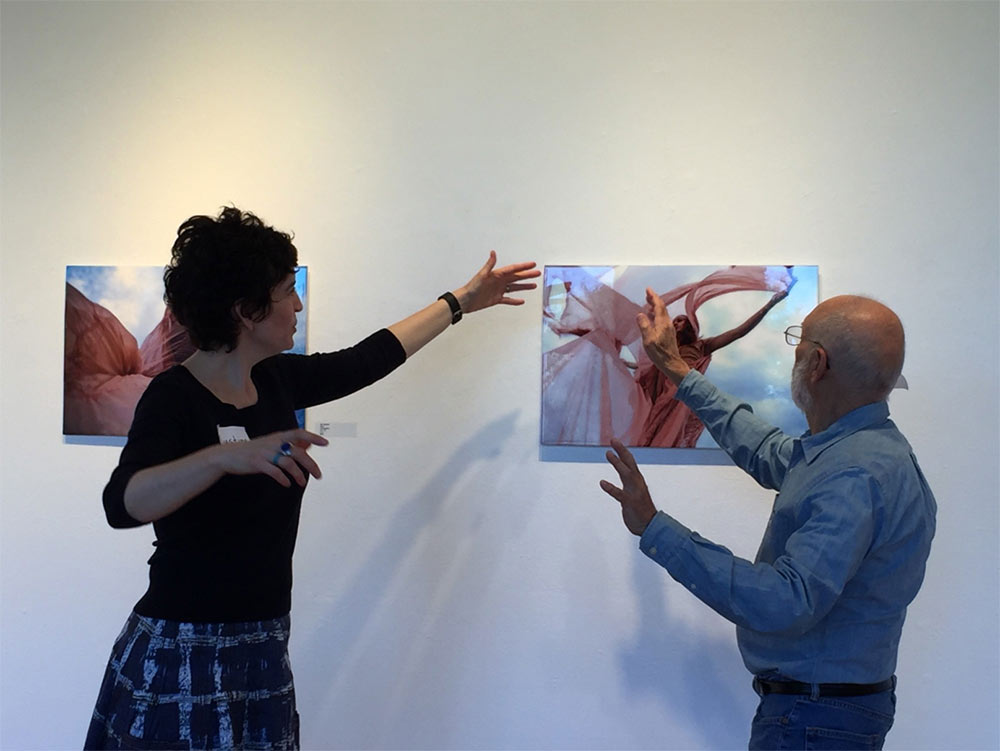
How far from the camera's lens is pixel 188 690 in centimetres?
149

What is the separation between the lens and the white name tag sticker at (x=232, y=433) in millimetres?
1546

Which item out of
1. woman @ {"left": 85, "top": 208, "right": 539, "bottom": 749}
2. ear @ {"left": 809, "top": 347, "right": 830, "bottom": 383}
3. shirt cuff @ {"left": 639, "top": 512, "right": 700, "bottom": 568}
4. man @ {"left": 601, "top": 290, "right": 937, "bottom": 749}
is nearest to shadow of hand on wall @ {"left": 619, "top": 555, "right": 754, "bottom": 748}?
man @ {"left": 601, "top": 290, "right": 937, "bottom": 749}

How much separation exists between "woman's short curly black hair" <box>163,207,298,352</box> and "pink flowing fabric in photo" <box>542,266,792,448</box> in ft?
3.04

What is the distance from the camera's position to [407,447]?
2.32 m

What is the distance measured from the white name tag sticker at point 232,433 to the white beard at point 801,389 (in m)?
1.22

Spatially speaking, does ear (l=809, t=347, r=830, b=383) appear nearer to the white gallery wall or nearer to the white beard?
the white beard

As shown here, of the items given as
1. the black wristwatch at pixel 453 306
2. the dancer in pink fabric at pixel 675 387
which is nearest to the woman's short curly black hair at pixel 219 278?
the black wristwatch at pixel 453 306

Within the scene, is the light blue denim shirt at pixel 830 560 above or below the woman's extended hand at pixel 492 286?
below

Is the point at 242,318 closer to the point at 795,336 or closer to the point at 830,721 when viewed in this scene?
the point at 795,336

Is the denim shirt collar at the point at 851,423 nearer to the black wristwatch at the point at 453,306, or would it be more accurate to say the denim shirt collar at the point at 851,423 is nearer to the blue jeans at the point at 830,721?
the blue jeans at the point at 830,721

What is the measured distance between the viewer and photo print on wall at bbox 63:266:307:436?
2420 mm

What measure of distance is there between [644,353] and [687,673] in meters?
0.96

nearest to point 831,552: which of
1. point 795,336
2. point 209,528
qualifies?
point 795,336

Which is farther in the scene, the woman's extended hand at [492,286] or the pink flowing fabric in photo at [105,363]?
the pink flowing fabric in photo at [105,363]
